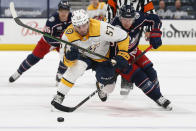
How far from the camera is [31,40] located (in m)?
8.39

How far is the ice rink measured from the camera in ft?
10.2

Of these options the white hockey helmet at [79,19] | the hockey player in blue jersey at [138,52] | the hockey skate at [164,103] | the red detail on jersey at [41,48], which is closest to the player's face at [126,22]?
the hockey player in blue jersey at [138,52]

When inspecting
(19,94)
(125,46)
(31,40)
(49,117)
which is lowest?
(31,40)

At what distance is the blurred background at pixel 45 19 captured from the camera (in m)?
8.33

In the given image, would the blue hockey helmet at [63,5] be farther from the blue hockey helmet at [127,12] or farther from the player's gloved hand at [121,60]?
the player's gloved hand at [121,60]

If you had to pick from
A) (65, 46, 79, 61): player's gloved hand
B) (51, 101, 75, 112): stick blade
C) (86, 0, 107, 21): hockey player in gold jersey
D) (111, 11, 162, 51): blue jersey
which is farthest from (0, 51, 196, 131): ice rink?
(86, 0, 107, 21): hockey player in gold jersey

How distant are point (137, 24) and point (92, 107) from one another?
74 cm

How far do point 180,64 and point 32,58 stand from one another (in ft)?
8.15

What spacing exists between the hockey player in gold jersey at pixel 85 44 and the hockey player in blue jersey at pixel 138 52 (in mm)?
114

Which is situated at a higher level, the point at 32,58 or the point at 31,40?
the point at 32,58

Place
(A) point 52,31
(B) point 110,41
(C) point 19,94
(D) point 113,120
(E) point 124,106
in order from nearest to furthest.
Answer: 1. (D) point 113,120
2. (B) point 110,41
3. (E) point 124,106
4. (C) point 19,94
5. (A) point 52,31

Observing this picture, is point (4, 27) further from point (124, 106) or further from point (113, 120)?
point (113, 120)

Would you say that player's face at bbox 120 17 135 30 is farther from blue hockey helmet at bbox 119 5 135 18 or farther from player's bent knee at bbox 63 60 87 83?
player's bent knee at bbox 63 60 87 83

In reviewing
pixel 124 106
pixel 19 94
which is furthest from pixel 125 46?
pixel 19 94
